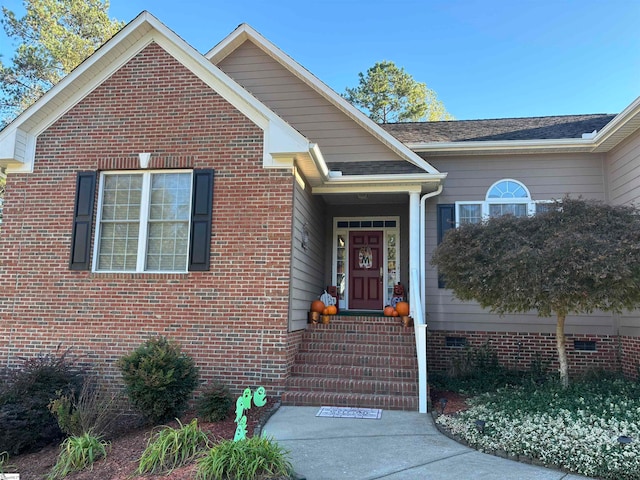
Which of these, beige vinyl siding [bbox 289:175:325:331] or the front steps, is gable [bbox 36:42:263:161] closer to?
beige vinyl siding [bbox 289:175:325:331]

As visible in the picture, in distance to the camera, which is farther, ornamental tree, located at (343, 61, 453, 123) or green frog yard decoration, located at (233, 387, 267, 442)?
ornamental tree, located at (343, 61, 453, 123)

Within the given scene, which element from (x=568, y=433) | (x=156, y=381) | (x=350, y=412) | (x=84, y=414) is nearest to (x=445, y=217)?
(x=350, y=412)

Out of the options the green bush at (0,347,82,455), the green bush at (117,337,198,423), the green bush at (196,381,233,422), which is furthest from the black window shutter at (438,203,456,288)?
the green bush at (0,347,82,455)

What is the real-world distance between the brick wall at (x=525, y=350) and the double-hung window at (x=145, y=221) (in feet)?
16.6

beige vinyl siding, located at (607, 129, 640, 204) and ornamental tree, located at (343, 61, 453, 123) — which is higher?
ornamental tree, located at (343, 61, 453, 123)

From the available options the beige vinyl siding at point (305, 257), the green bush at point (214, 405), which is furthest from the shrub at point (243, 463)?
the beige vinyl siding at point (305, 257)

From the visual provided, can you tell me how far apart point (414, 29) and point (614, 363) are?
14.6 meters

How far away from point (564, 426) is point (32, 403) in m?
6.30

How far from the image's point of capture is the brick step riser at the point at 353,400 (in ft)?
22.1

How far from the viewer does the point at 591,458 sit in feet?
14.4

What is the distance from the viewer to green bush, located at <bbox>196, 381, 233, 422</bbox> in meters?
6.02

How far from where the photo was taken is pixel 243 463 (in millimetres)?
3896

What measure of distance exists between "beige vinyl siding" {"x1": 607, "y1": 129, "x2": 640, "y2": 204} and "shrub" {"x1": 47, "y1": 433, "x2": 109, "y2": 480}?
344 inches

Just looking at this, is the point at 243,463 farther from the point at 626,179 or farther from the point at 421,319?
the point at 626,179
